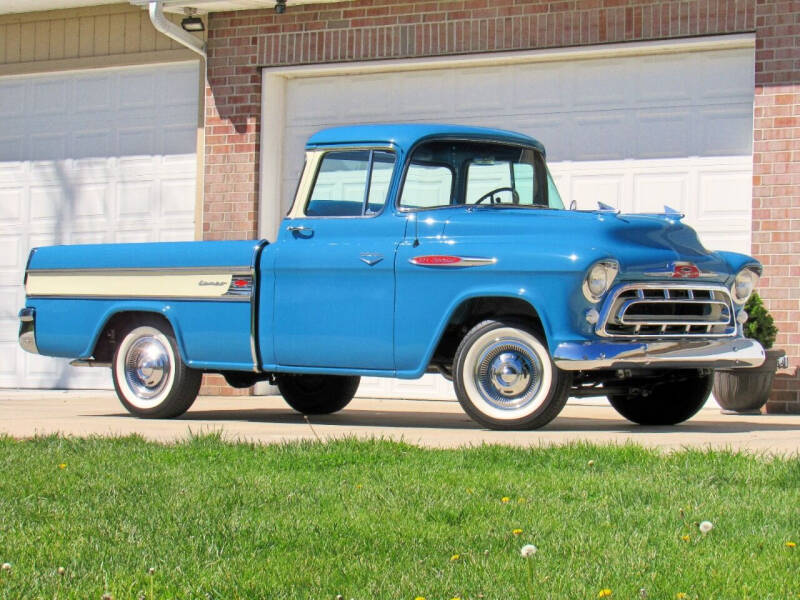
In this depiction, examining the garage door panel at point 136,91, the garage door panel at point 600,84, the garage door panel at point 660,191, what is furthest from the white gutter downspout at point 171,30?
the garage door panel at point 660,191

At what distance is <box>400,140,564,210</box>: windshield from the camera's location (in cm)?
887

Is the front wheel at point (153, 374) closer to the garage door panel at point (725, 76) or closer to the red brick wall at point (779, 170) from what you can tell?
the red brick wall at point (779, 170)

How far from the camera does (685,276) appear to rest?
821 cm

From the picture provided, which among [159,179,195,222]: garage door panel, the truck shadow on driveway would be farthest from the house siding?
the truck shadow on driveway

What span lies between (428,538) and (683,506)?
1.07m

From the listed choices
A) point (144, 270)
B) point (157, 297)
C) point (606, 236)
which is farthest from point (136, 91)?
point (606, 236)

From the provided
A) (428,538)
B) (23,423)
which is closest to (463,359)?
(23,423)

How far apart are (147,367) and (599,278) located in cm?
357

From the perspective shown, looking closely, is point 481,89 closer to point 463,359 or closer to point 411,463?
point 463,359

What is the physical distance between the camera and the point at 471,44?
12.8 m

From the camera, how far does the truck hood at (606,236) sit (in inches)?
312

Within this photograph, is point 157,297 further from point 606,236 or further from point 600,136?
point 600,136

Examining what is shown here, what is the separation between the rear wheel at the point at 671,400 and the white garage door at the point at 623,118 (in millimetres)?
3025

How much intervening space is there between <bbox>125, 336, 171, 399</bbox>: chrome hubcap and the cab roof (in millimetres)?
1855
